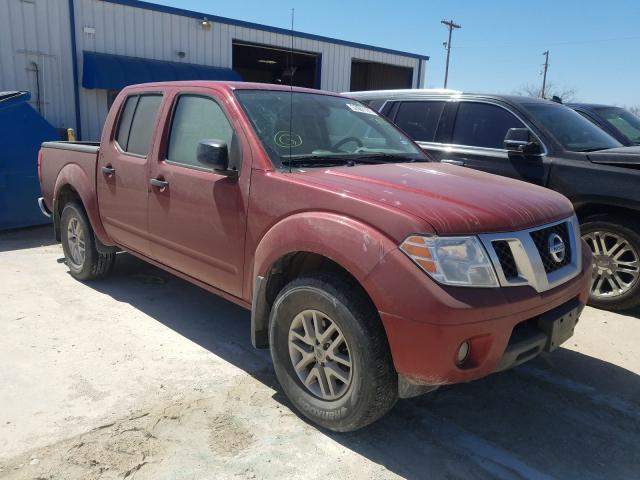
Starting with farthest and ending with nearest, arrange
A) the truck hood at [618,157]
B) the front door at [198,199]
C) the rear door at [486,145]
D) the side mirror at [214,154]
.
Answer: the rear door at [486,145], the truck hood at [618,157], the front door at [198,199], the side mirror at [214,154]

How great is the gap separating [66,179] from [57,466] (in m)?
3.29

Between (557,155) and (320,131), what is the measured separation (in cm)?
265

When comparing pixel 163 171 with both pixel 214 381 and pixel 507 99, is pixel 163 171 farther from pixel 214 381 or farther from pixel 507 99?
pixel 507 99

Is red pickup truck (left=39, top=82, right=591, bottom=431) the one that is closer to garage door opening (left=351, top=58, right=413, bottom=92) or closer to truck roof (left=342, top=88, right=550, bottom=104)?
truck roof (left=342, top=88, right=550, bottom=104)

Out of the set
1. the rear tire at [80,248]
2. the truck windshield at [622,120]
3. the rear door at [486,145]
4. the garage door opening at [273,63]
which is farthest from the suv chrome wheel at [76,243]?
the garage door opening at [273,63]

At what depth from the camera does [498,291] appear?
2434 millimetres

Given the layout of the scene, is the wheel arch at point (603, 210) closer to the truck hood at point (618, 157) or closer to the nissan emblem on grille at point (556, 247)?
the truck hood at point (618, 157)

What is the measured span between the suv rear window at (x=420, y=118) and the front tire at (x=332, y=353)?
3.66m

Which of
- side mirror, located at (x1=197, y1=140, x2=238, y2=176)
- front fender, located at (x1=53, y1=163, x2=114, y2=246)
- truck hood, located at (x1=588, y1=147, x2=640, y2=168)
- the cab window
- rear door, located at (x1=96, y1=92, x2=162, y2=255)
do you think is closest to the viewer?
side mirror, located at (x1=197, y1=140, x2=238, y2=176)

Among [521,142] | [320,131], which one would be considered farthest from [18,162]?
[521,142]

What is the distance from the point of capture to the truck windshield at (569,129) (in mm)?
5272

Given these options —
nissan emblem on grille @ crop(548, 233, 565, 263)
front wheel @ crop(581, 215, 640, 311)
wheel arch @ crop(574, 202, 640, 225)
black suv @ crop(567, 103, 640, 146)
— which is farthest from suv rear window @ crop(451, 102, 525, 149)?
nissan emblem on grille @ crop(548, 233, 565, 263)

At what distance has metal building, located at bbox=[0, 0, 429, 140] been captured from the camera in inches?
438

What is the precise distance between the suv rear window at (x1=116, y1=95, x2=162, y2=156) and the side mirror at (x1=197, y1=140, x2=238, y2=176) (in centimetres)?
115
